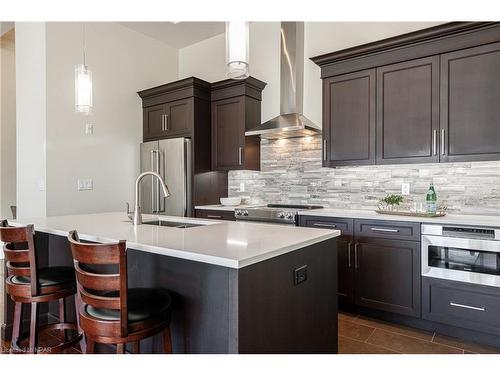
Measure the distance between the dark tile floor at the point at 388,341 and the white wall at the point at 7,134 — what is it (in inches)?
161

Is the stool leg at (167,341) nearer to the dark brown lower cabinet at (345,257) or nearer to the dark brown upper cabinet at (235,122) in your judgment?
the dark brown lower cabinet at (345,257)

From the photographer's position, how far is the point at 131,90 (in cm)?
466

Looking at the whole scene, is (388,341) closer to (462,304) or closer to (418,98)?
(462,304)

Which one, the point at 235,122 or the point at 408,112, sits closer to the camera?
the point at 408,112

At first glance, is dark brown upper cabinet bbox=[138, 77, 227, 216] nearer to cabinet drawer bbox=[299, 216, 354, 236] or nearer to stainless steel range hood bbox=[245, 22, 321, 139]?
stainless steel range hood bbox=[245, 22, 321, 139]

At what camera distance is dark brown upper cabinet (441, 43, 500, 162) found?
8.80 feet

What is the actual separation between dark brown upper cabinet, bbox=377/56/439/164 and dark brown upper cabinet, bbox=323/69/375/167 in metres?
0.09

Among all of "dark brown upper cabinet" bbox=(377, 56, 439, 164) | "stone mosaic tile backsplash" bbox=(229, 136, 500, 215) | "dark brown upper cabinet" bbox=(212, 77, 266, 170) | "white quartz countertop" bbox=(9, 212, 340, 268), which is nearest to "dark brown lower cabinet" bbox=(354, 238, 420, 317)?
"stone mosaic tile backsplash" bbox=(229, 136, 500, 215)

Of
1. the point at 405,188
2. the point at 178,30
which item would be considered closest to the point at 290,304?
the point at 405,188

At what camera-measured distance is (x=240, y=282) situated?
53.4 inches

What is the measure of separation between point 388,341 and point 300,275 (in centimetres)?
137

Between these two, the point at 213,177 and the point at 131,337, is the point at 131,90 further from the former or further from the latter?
the point at 131,337

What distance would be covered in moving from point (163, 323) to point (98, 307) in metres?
0.29
